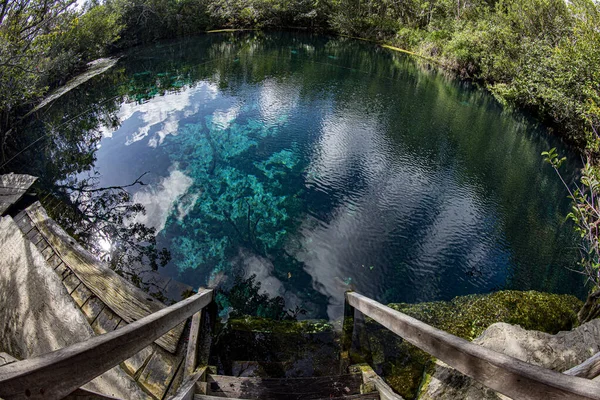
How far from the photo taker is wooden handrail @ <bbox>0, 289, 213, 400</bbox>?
1.00 m

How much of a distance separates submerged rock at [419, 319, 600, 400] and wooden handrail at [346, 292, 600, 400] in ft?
2.60

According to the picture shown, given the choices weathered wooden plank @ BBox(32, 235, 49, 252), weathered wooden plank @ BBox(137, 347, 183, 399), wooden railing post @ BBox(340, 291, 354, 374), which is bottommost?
wooden railing post @ BBox(340, 291, 354, 374)

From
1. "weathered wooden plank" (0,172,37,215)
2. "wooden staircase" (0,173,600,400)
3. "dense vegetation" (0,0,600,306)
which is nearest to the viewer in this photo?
"wooden staircase" (0,173,600,400)

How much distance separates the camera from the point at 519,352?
263 centimetres

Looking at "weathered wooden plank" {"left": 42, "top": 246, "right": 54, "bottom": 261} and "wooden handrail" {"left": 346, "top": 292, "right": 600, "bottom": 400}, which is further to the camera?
"weathered wooden plank" {"left": 42, "top": 246, "right": 54, "bottom": 261}

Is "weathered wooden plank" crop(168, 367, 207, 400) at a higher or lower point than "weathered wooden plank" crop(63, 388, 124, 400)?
lower

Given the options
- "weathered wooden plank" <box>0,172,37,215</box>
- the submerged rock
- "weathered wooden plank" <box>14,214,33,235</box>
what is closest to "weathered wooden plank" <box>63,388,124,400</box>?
the submerged rock

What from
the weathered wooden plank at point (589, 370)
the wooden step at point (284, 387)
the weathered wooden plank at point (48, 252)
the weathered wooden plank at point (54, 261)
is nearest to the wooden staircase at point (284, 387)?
the wooden step at point (284, 387)

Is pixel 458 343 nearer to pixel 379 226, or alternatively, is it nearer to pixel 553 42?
pixel 379 226

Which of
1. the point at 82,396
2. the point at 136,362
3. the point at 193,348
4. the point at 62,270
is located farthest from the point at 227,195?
the point at 82,396

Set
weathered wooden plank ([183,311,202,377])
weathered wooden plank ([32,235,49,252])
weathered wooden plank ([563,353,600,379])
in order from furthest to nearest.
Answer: weathered wooden plank ([32,235,49,252])
weathered wooden plank ([183,311,202,377])
weathered wooden plank ([563,353,600,379])

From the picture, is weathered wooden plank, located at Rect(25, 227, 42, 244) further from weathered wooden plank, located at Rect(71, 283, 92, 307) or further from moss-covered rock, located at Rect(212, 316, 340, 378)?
moss-covered rock, located at Rect(212, 316, 340, 378)

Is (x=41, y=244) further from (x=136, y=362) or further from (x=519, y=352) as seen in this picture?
(x=519, y=352)

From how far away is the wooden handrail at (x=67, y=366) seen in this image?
3.29ft
